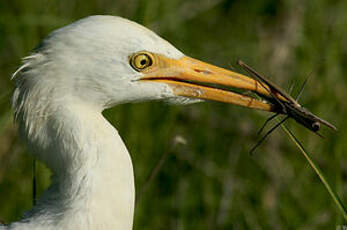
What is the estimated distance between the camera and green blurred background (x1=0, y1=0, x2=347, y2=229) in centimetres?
461

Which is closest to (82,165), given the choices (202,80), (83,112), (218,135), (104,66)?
(83,112)

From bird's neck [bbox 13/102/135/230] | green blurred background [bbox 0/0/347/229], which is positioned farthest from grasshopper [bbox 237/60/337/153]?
green blurred background [bbox 0/0/347/229]

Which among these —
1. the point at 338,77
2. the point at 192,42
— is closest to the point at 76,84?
the point at 338,77

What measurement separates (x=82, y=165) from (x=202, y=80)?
695 millimetres

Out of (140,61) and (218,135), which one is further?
(218,135)

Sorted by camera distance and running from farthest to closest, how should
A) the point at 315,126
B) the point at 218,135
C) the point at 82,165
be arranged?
the point at 218,135, the point at 315,126, the point at 82,165

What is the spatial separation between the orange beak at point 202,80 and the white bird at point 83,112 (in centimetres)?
8

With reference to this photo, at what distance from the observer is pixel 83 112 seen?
9.34 feet

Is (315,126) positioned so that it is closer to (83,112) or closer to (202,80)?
(202,80)

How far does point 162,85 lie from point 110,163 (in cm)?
45

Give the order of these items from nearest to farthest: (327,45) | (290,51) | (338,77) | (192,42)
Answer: (327,45) < (338,77) < (290,51) < (192,42)

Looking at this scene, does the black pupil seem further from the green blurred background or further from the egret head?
the green blurred background

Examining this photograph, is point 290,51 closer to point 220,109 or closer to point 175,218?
point 220,109

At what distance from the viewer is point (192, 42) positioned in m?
6.57
